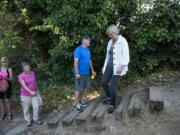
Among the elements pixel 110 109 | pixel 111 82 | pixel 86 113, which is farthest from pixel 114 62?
pixel 86 113

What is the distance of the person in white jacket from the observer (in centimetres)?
769

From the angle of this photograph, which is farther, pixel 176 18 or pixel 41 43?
pixel 41 43

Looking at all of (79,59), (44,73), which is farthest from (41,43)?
(79,59)

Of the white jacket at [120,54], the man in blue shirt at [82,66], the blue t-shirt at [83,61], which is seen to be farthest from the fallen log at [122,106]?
the blue t-shirt at [83,61]

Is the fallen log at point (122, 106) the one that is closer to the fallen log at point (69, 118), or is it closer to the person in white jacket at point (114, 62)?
→ the person in white jacket at point (114, 62)

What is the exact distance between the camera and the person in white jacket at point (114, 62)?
7.69 meters

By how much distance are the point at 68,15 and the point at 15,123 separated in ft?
10.4

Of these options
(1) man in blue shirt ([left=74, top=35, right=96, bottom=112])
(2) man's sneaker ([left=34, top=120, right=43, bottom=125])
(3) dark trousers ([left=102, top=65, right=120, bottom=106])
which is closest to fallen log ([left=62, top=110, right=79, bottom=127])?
(1) man in blue shirt ([left=74, top=35, right=96, bottom=112])

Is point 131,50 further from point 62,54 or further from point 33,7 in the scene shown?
point 33,7

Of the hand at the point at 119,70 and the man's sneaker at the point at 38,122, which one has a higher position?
the hand at the point at 119,70

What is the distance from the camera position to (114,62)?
7.83 metres

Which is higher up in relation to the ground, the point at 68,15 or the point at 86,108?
the point at 68,15

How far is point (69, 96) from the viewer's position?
10023 millimetres

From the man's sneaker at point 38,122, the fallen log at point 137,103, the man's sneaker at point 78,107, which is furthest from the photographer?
the man's sneaker at point 38,122
